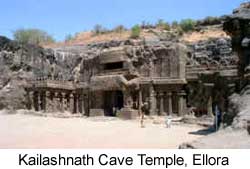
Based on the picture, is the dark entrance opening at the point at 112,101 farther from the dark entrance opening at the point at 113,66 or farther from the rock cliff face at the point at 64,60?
the rock cliff face at the point at 64,60

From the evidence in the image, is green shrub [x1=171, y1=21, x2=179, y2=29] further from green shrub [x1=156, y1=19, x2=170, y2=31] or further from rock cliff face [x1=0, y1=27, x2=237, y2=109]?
rock cliff face [x1=0, y1=27, x2=237, y2=109]

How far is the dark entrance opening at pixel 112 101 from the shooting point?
35656mm

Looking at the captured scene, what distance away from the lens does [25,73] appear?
4069 cm

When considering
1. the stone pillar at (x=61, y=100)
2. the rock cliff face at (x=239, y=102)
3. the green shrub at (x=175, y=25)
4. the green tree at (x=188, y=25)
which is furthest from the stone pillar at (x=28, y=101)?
the green shrub at (x=175, y=25)

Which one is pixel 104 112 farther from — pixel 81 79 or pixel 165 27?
pixel 165 27

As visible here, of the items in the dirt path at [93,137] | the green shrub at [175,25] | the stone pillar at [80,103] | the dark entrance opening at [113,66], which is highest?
the green shrub at [175,25]

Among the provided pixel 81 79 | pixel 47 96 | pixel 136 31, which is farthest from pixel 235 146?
pixel 136 31

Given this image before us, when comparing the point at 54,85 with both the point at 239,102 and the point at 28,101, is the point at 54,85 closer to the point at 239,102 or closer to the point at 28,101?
the point at 28,101

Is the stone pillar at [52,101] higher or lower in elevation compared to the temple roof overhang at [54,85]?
lower

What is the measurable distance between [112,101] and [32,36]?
3762 centimetres

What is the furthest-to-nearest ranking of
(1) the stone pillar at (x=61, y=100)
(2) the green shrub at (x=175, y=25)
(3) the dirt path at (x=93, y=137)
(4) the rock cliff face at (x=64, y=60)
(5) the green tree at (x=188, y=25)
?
1. (2) the green shrub at (x=175, y=25)
2. (5) the green tree at (x=188, y=25)
3. (1) the stone pillar at (x=61, y=100)
4. (4) the rock cliff face at (x=64, y=60)
5. (3) the dirt path at (x=93, y=137)

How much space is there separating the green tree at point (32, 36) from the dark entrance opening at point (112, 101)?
3389 centimetres

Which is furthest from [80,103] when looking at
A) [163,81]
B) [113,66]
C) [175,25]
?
[175,25]

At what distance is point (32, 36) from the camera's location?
6912 centimetres
